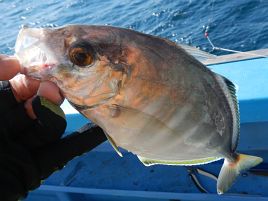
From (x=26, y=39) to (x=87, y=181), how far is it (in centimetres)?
228

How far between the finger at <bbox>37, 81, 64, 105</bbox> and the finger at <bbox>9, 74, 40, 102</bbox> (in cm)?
14

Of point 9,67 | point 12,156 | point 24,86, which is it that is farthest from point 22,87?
point 12,156

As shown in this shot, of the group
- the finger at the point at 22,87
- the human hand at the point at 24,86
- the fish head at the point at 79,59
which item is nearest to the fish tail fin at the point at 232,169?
the fish head at the point at 79,59

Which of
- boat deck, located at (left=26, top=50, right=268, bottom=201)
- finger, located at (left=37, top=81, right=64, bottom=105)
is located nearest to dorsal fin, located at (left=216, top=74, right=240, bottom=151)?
finger, located at (left=37, top=81, right=64, bottom=105)

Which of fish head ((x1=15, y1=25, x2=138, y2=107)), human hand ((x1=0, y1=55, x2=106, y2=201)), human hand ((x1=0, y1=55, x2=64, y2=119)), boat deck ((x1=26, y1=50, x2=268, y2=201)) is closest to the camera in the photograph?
fish head ((x1=15, y1=25, x2=138, y2=107))

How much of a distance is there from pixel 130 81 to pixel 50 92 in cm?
31

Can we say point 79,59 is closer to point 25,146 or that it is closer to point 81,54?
point 81,54

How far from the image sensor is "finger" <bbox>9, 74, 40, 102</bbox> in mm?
1732

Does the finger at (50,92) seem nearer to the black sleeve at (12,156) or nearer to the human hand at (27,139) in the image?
the human hand at (27,139)

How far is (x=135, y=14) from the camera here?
12.0 meters

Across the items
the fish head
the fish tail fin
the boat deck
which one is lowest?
the boat deck

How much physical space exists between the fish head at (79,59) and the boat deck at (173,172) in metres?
1.52

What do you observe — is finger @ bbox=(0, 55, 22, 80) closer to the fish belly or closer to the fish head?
the fish head

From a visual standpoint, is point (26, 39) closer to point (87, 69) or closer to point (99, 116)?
point (87, 69)
